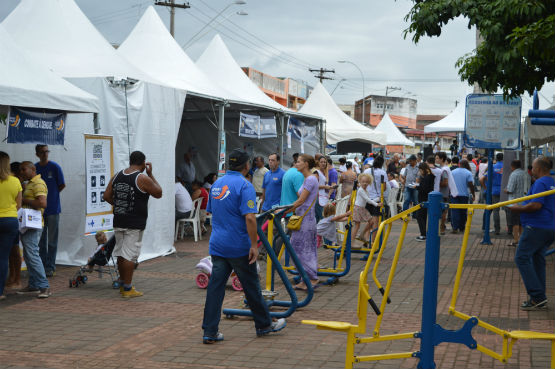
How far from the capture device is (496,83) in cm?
1064

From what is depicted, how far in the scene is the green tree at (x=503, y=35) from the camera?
28.1 feet

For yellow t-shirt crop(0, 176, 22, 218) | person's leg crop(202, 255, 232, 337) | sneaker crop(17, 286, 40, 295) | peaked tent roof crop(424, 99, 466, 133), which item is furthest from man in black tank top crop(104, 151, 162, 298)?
peaked tent roof crop(424, 99, 466, 133)

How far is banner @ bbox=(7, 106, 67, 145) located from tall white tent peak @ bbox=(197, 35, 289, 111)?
9.09 meters

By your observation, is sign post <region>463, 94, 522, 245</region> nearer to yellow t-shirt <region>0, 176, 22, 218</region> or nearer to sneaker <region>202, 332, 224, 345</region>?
sneaker <region>202, 332, 224, 345</region>

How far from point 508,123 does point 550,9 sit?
15.4 feet

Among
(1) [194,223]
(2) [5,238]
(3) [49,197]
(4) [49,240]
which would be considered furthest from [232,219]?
(1) [194,223]

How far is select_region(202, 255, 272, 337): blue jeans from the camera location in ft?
20.9

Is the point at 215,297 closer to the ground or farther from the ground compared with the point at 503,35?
closer to the ground


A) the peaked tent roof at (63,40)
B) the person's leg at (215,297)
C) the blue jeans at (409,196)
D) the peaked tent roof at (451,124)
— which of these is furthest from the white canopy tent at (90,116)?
the peaked tent roof at (451,124)

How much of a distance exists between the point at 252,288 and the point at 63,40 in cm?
781

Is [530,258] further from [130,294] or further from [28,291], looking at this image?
[28,291]

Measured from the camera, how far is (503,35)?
9.77 meters

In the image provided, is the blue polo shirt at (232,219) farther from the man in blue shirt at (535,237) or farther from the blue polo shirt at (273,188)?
the blue polo shirt at (273,188)

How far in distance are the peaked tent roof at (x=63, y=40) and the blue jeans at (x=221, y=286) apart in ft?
20.2
